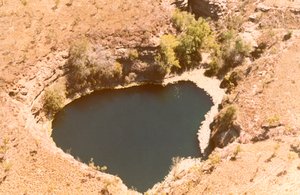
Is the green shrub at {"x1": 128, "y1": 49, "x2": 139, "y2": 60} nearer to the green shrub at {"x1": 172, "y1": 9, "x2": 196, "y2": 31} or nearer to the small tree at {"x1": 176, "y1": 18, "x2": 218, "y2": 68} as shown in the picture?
the small tree at {"x1": 176, "y1": 18, "x2": 218, "y2": 68}

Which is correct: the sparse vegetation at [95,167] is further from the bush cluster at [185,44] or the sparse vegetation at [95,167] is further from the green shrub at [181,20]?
the green shrub at [181,20]

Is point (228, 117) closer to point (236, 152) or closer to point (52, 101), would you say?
point (236, 152)

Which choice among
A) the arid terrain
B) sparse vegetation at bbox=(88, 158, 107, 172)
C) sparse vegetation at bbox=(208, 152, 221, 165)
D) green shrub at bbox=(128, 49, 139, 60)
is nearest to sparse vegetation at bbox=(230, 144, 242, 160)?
the arid terrain

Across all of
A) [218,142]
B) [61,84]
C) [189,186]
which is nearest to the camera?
[189,186]

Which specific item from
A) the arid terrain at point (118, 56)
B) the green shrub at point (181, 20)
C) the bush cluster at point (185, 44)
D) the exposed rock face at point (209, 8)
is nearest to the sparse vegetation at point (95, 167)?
the arid terrain at point (118, 56)

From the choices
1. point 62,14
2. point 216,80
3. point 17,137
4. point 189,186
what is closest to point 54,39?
point 62,14

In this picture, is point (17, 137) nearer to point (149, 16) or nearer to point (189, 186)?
point (189, 186)

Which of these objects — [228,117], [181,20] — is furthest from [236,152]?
[181,20]
